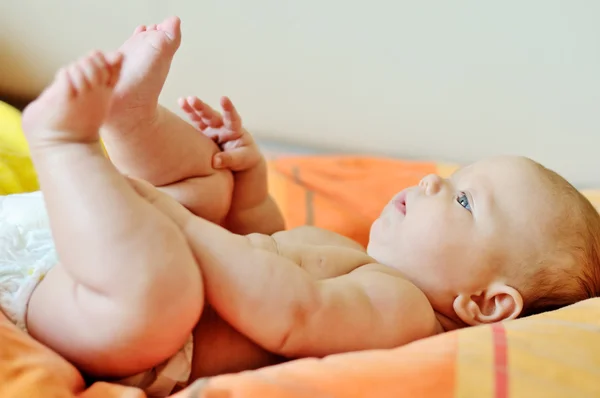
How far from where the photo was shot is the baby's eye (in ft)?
2.84

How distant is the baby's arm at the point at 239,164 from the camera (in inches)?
36.9

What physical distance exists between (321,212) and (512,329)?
592 mm

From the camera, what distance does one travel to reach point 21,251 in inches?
29.8

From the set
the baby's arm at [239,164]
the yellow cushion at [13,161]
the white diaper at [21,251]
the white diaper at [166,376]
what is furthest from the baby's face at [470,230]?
the yellow cushion at [13,161]

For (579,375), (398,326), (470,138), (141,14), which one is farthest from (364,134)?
(579,375)

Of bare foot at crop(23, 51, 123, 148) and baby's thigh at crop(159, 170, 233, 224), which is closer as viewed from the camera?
bare foot at crop(23, 51, 123, 148)

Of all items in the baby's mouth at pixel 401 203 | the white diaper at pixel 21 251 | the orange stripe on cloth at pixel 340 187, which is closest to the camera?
the white diaper at pixel 21 251

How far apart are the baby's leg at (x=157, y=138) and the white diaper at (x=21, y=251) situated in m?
0.13

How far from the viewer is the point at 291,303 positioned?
2.19ft

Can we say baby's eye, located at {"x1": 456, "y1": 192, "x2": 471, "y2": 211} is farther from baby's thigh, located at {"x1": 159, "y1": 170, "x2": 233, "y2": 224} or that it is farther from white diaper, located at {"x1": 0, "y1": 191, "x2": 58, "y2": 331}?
white diaper, located at {"x1": 0, "y1": 191, "x2": 58, "y2": 331}

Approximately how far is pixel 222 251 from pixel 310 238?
279 mm

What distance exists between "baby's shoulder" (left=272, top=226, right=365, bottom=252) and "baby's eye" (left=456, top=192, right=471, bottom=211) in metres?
0.17

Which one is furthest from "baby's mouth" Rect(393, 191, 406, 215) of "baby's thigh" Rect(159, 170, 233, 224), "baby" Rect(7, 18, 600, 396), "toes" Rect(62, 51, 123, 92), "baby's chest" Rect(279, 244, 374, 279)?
"toes" Rect(62, 51, 123, 92)

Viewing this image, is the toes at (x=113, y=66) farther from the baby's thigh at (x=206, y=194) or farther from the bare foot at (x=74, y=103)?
the baby's thigh at (x=206, y=194)
